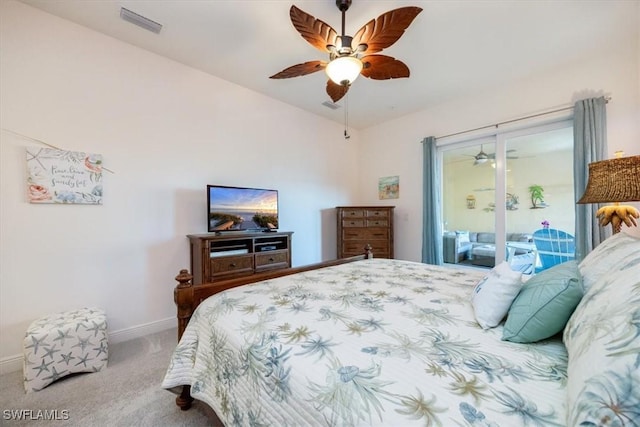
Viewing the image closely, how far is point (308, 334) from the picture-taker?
1.01 meters

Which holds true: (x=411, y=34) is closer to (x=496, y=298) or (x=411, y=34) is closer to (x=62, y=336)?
(x=496, y=298)

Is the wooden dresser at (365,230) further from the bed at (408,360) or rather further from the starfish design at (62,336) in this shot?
the starfish design at (62,336)

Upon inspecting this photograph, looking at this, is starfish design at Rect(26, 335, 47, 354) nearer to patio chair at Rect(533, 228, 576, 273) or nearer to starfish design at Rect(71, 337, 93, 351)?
starfish design at Rect(71, 337, 93, 351)

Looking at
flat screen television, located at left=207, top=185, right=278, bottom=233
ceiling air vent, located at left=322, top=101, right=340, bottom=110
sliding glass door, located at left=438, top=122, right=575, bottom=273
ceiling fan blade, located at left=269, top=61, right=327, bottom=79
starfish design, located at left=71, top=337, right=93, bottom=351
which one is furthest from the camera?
ceiling air vent, located at left=322, top=101, right=340, bottom=110

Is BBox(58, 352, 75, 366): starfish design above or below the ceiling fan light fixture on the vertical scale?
below

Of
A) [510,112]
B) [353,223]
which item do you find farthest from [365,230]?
[510,112]

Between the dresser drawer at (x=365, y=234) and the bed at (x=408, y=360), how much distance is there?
2.61 m

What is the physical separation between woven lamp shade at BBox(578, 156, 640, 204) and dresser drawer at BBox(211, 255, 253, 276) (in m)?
3.01

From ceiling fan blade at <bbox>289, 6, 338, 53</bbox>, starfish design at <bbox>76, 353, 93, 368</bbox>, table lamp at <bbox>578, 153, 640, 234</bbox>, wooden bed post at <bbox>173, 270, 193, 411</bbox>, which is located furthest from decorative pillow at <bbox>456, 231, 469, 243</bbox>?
starfish design at <bbox>76, 353, 93, 368</bbox>

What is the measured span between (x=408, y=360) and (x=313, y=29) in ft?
6.61

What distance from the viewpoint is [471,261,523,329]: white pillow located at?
1.07 m

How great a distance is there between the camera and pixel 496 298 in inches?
43.3

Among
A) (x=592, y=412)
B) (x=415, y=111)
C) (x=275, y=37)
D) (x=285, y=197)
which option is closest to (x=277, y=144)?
(x=285, y=197)

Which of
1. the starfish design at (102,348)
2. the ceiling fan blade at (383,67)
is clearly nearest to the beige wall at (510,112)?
the ceiling fan blade at (383,67)
